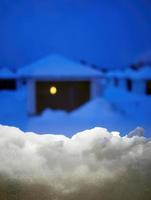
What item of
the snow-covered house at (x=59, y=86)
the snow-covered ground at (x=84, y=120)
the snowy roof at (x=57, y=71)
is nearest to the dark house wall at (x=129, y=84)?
the snowy roof at (x=57, y=71)

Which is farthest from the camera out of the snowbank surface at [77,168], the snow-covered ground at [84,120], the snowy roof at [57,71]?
the snowy roof at [57,71]

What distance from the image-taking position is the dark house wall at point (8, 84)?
29.9m

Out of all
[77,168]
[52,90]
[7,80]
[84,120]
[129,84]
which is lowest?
[77,168]

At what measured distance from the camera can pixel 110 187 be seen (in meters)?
2.39

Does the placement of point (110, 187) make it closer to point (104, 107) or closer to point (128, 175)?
point (128, 175)

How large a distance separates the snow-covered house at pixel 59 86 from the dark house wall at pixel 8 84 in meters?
12.6

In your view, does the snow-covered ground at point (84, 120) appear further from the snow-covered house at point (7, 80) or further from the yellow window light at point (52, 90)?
the snow-covered house at point (7, 80)

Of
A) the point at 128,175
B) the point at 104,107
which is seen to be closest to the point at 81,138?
the point at 128,175

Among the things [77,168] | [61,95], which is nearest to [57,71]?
[61,95]

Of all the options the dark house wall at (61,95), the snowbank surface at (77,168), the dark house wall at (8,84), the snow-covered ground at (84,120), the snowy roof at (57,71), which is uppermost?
the dark house wall at (8,84)

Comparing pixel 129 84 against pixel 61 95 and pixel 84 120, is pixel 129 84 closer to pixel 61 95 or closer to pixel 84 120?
pixel 61 95

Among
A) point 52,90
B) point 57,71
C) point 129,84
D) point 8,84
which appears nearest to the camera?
point 57,71

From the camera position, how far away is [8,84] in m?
30.3

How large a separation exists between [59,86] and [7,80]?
44.9 ft
